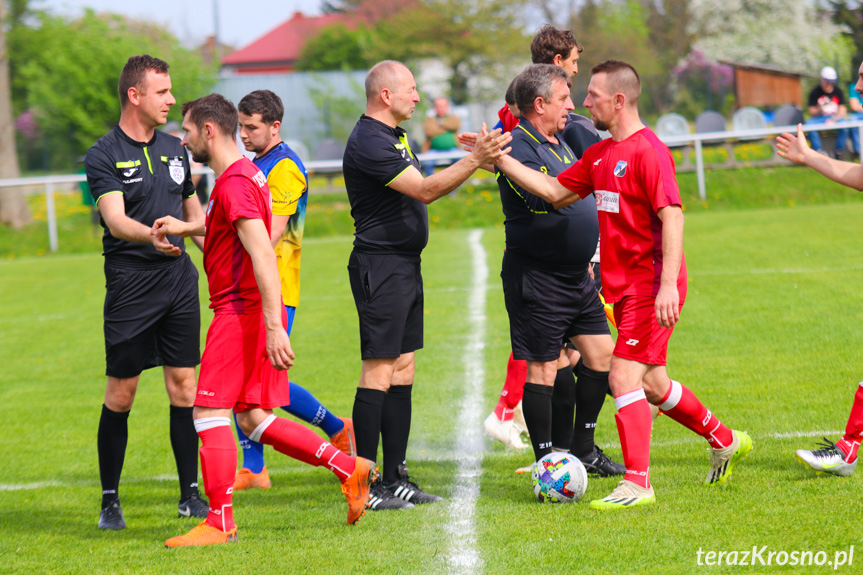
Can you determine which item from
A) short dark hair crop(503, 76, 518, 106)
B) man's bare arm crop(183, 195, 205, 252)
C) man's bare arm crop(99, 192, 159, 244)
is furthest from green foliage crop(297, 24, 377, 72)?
man's bare arm crop(99, 192, 159, 244)

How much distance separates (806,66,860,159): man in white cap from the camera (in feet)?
61.5

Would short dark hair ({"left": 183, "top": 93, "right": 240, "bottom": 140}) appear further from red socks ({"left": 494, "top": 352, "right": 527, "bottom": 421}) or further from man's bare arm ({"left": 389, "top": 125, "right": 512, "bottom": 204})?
red socks ({"left": 494, "top": 352, "right": 527, "bottom": 421})

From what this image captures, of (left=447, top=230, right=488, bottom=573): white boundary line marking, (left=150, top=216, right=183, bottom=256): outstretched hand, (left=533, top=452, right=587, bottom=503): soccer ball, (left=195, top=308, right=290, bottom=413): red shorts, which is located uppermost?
(left=150, top=216, right=183, bottom=256): outstretched hand

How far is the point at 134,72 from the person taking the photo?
5.06 m

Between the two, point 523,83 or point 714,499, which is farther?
point 523,83

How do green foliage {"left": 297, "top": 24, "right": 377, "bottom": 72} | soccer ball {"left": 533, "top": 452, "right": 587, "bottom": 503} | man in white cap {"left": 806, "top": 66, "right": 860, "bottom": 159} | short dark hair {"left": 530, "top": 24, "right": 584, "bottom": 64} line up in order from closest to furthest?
soccer ball {"left": 533, "top": 452, "right": 587, "bottom": 503}, short dark hair {"left": 530, "top": 24, "right": 584, "bottom": 64}, man in white cap {"left": 806, "top": 66, "right": 860, "bottom": 159}, green foliage {"left": 297, "top": 24, "right": 377, "bottom": 72}

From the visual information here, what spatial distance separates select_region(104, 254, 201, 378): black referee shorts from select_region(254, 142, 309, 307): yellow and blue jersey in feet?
1.76

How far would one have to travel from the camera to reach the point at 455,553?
13.4 feet

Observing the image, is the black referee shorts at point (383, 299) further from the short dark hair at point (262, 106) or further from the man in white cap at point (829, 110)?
the man in white cap at point (829, 110)

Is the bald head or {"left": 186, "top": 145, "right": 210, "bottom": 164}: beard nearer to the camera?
{"left": 186, "top": 145, "right": 210, "bottom": 164}: beard

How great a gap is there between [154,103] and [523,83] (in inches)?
78.6

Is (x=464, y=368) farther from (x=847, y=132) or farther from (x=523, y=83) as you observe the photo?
(x=847, y=132)

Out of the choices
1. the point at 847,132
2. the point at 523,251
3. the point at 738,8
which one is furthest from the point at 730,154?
the point at 738,8

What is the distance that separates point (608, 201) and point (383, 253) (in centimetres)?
121
